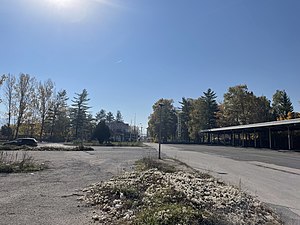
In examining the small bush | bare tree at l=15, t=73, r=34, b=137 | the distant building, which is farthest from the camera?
the distant building

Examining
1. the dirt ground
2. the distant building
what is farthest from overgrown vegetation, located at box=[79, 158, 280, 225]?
the distant building

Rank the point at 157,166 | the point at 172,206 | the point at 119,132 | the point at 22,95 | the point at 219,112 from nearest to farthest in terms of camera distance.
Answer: the point at 172,206 < the point at 157,166 < the point at 22,95 < the point at 219,112 < the point at 119,132

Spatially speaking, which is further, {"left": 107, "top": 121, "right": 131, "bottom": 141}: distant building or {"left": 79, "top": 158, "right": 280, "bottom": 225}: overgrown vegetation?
{"left": 107, "top": 121, "right": 131, "bottom": 141}: distant building

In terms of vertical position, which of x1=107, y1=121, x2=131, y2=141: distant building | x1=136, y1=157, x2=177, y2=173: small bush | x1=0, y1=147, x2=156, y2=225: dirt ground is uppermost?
x1=107, y1=121, x2=131, y2=141: distant building

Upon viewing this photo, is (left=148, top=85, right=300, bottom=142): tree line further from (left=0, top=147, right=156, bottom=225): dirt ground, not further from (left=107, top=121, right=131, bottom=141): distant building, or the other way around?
(left=0, top=147, right=156, bottom=225): dirt ground

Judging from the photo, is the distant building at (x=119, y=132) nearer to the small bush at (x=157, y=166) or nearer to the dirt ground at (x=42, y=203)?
the small bush at (x=157, y=166)

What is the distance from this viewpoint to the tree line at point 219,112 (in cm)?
6819

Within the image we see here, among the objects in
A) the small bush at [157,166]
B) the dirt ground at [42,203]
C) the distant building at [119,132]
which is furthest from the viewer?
the distant building at [119,132]

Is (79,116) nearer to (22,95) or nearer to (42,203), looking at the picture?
(22,95)

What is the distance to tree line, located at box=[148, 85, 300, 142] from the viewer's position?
224 ft

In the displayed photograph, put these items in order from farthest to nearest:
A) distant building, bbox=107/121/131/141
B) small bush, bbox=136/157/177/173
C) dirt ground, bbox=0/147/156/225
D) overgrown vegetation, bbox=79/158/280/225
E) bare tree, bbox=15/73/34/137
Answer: distant building, bbox=107/121/131/141, bare tree, bbox=15/73/34/137, small bush, bbox=136/157/177/173, dirt ground, bbox=0/147/156/225, overgrown vegetation, bbox=79/158/280/225

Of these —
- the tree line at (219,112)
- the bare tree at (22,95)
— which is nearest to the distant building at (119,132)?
the tree line at (219,112)

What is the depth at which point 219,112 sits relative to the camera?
7700cm

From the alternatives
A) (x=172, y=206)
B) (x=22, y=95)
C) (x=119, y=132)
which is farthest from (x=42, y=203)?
(x=119, y=132)
